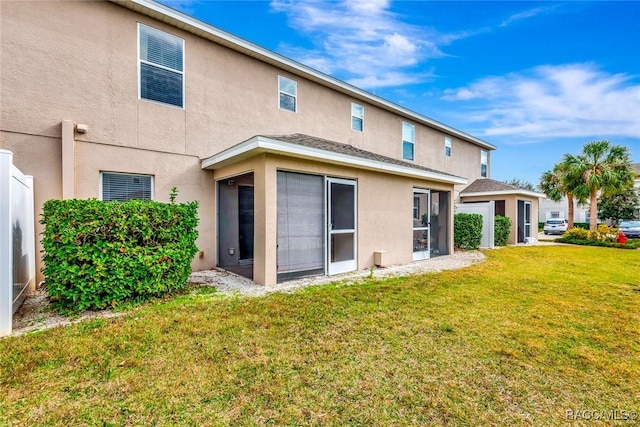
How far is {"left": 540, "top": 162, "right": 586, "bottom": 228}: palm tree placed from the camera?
1817 centimetres

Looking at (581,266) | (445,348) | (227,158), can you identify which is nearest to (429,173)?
(581,266)

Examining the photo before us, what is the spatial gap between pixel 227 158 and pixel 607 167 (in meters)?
22.1

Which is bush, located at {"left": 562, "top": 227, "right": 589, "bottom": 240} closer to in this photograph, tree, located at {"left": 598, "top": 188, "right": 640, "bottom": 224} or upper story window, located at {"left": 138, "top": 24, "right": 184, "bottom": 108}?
tree, located at {"left": 598, "top": 188, "right": 640, "bottom": 224}

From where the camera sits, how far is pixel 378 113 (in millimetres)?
12820

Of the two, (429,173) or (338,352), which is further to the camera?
(429,173)

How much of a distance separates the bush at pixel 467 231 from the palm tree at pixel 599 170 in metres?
9.65

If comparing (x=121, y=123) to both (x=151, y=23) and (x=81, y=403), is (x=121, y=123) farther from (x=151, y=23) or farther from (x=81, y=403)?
(x=81, y=403)

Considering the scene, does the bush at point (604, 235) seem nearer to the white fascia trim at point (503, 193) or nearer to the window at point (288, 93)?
the white fascia trim at point (503, 193)

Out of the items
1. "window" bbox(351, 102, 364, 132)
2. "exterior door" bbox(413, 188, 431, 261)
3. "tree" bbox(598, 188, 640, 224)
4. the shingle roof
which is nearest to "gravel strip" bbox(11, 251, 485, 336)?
"exterior door" bbox(413, 188, 431, 261)

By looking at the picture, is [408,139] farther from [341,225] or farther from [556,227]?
[556,227]

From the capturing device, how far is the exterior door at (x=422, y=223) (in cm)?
1023

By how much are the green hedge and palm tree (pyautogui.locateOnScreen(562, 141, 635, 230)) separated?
73.2ft

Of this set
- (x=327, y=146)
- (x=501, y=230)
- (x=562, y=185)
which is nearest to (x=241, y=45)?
(x=327, y=146)

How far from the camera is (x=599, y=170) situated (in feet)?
56.9
